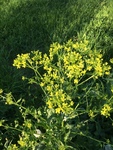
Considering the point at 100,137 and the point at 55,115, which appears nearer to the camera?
the point at 55,115

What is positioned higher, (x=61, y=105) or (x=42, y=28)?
(x=42, y=28)

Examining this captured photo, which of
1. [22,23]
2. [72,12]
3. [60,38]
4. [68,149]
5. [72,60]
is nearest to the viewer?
[72,60]

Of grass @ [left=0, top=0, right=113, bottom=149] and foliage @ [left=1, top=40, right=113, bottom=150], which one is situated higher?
grass @ [left=0, top=0, right=113, bottom=149]

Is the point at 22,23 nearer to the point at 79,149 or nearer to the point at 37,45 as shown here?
the point at 37,45

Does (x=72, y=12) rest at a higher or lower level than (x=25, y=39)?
higher

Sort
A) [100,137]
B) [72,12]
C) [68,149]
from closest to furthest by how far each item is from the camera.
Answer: [68,149] < [100,137] < [72,12]

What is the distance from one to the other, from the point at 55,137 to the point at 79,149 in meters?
0.23

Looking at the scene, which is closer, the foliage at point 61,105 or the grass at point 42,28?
the foliage at point 61,105

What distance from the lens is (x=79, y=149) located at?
2.22m

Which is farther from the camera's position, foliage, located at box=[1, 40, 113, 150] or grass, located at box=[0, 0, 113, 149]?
grass, located at box=[0, 0, 113, 149]

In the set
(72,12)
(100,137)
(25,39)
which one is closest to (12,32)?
(25,39)

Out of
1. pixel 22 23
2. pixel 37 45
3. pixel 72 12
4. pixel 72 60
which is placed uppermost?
pixel 72 12

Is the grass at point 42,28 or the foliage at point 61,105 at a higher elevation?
the grass at point 42,28

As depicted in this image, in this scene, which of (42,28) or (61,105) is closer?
(61,105)
